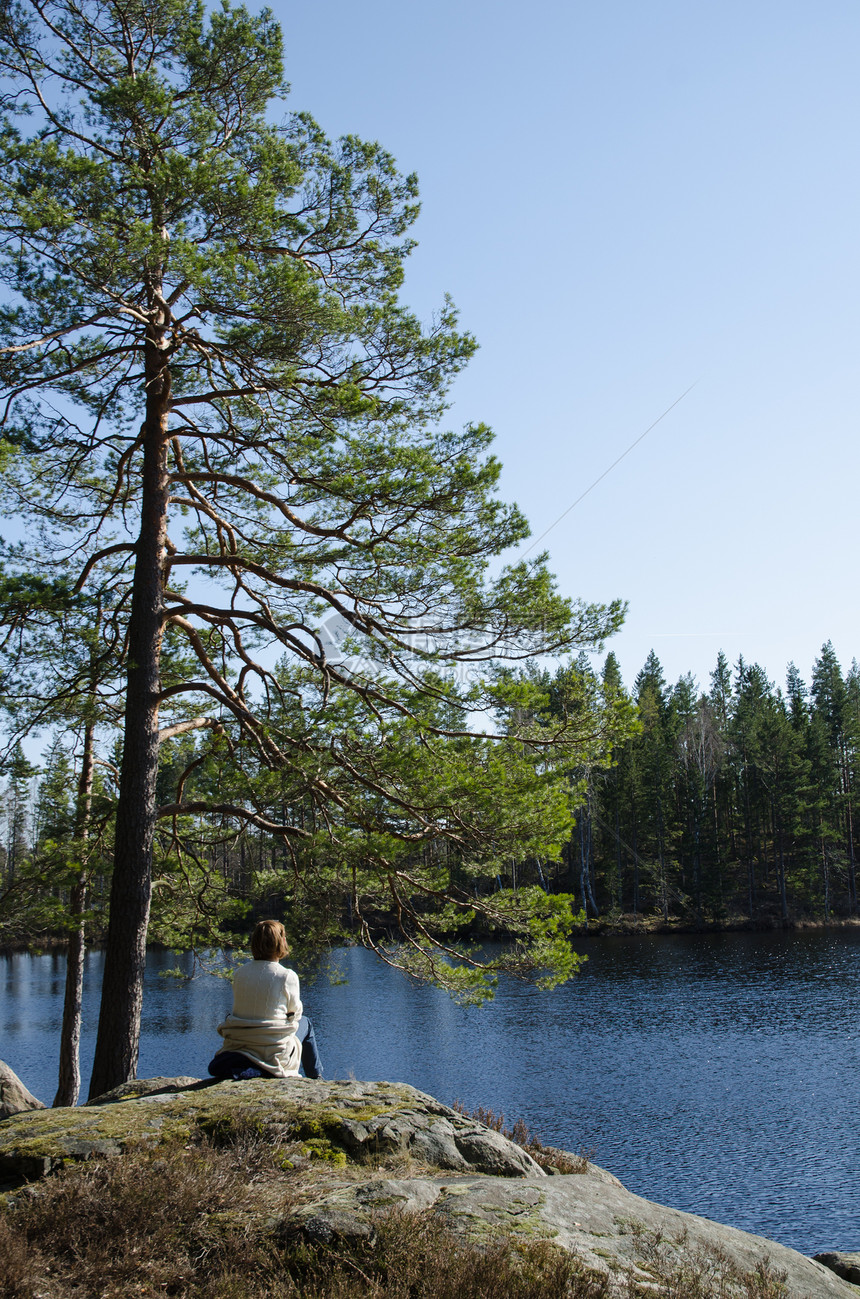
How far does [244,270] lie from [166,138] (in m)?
1.98

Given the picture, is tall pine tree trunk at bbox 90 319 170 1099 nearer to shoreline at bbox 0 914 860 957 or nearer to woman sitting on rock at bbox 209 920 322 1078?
woman sitting on rock at bbox 209 920 322 1078

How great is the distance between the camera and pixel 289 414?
8.45 metres

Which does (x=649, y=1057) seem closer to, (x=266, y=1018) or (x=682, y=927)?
(x=266, y=1018)

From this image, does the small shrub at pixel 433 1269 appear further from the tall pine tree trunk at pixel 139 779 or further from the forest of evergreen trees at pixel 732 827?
the forest of evergreen trees at pixel 732 827

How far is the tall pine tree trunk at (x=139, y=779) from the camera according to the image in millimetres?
7355

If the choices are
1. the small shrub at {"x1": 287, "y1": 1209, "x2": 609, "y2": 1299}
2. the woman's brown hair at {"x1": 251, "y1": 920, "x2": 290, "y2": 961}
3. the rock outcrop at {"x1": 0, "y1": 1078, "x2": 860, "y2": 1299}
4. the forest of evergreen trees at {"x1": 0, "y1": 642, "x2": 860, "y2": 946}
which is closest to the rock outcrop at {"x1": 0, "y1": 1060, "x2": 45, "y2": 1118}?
the rock outcrop at {"x1": 0, "y1": 1078, "x2": 860, "y2": 1299}

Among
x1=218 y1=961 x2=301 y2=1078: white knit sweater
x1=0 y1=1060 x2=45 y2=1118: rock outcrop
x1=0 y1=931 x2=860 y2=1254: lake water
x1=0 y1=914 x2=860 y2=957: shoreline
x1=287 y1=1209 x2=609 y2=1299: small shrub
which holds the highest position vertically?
x1=218 y1=961 x2=301 y2=1078: white knit sweater

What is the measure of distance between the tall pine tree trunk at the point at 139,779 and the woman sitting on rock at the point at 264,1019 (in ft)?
8.65

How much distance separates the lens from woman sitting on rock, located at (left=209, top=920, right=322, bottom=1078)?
15.7 ft

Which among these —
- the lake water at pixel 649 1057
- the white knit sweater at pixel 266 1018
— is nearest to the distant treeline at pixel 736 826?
the lake water at pixel 649 1057

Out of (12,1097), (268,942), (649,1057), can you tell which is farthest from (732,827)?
(268,942)

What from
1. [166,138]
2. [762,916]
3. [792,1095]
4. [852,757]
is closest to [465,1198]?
[166,138]

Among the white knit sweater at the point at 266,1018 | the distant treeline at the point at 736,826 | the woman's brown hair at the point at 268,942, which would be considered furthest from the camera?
the distant treeline at the point at 736,826

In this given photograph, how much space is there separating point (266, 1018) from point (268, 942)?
40 cm
